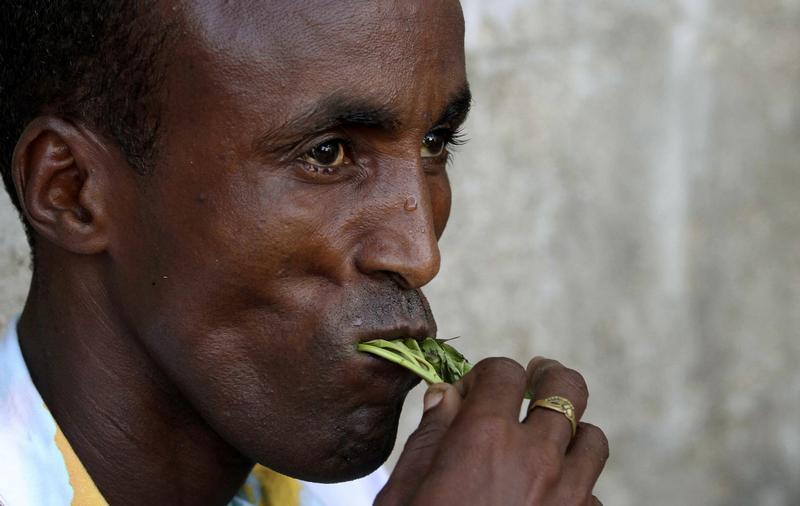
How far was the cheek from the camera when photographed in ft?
8.38

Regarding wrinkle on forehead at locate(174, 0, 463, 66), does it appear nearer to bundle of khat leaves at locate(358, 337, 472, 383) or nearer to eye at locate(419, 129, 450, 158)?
eye at locate(419, 129, 450, 158)

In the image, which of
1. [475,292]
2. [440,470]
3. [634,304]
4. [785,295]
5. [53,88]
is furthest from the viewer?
[785,295]

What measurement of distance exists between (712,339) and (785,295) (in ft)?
1.50

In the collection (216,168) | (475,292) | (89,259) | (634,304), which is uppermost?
(634,304)

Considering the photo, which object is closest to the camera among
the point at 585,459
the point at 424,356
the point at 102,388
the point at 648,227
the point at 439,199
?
the point at 585,459


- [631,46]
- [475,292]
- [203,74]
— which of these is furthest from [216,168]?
[631,46]

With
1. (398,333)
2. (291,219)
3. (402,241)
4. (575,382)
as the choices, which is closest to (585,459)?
(575,382)

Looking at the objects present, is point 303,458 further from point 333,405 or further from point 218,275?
point 218,275

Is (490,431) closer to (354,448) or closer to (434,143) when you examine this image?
(354,448)

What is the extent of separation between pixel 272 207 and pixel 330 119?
207 millimetres

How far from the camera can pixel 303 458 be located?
7.66 feet

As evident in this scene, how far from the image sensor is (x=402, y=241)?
2.24 m

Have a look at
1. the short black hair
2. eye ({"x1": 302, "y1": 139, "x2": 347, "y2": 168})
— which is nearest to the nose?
eye ({"x1": 302, "y1": 139, "x2": 347, "y2": 168})

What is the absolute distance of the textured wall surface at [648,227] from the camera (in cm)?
438
